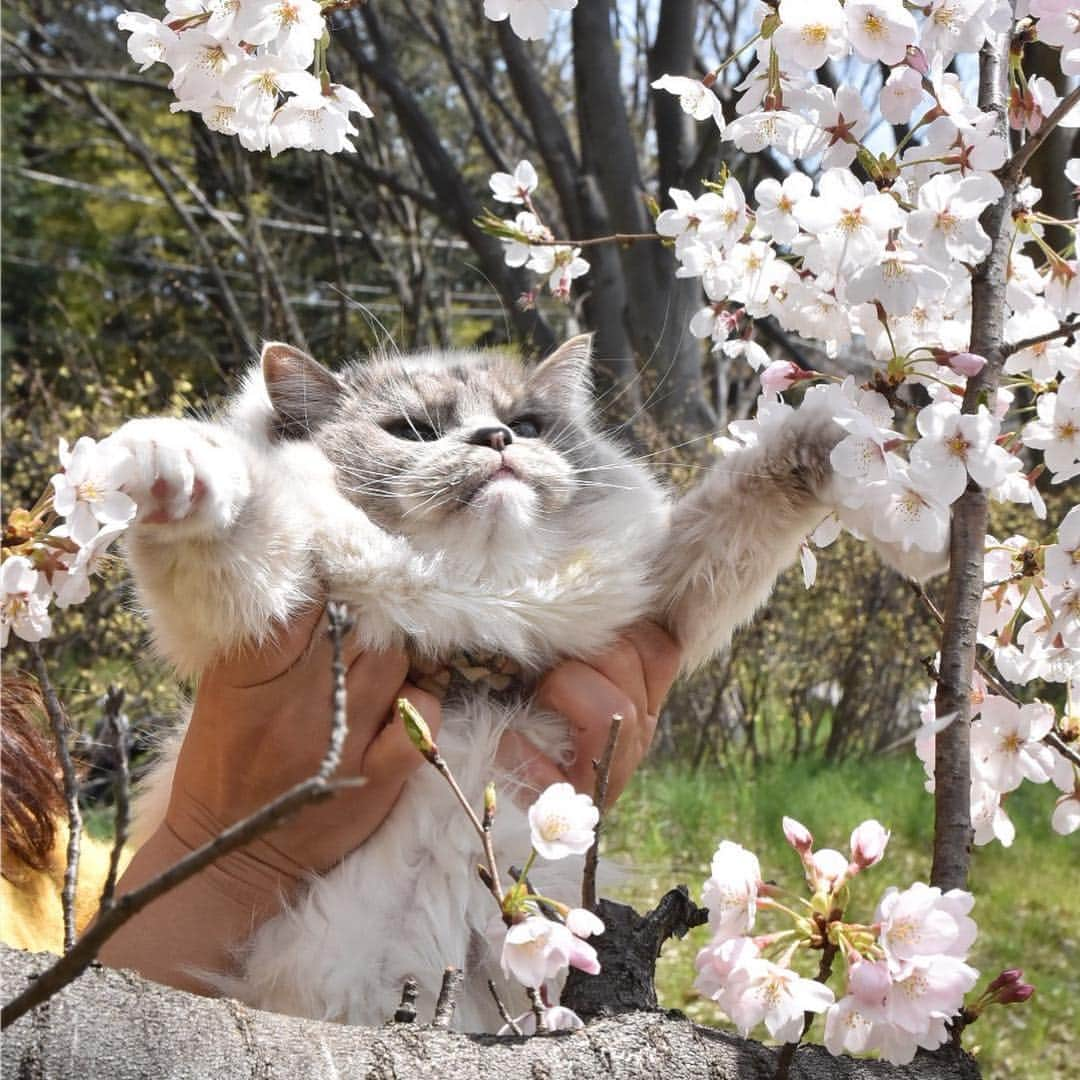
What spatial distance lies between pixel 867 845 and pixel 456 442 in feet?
3.69

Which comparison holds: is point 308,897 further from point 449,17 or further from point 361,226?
point 449,17

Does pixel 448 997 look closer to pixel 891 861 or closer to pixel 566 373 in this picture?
pixel 566 373

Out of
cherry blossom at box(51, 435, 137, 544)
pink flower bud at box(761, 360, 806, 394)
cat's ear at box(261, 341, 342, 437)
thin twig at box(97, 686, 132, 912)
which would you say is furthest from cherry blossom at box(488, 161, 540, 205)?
thin twig at box(97, 686, 132, 912)

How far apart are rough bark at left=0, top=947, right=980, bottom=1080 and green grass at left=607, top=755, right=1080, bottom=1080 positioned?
8.25 ft

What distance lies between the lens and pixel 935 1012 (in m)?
0.89

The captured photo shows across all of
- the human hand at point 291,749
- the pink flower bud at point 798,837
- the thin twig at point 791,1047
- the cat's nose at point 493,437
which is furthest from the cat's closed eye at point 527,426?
the thin twig at point 791,1047

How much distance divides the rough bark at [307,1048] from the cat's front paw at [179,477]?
2.32 ft

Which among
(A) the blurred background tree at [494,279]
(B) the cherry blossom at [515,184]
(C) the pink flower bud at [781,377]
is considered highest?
(B) the cherry blossom at [515,184]

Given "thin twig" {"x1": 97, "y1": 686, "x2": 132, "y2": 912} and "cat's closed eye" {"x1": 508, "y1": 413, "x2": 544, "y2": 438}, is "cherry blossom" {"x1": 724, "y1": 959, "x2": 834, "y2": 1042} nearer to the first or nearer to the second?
"thin twig" {"x1": 97, "y1": 686, "x2": 132, "y2": 912}

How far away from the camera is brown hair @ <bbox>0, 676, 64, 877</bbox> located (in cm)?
183

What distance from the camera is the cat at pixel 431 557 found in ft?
5.07

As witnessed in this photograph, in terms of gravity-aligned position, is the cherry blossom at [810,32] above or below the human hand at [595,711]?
above

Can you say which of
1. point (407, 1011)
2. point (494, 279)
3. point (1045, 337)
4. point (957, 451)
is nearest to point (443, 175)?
point (494, 279)

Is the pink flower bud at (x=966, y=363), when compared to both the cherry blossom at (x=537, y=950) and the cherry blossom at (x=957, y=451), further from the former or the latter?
the cherry blossom at (x=537, y=950)
